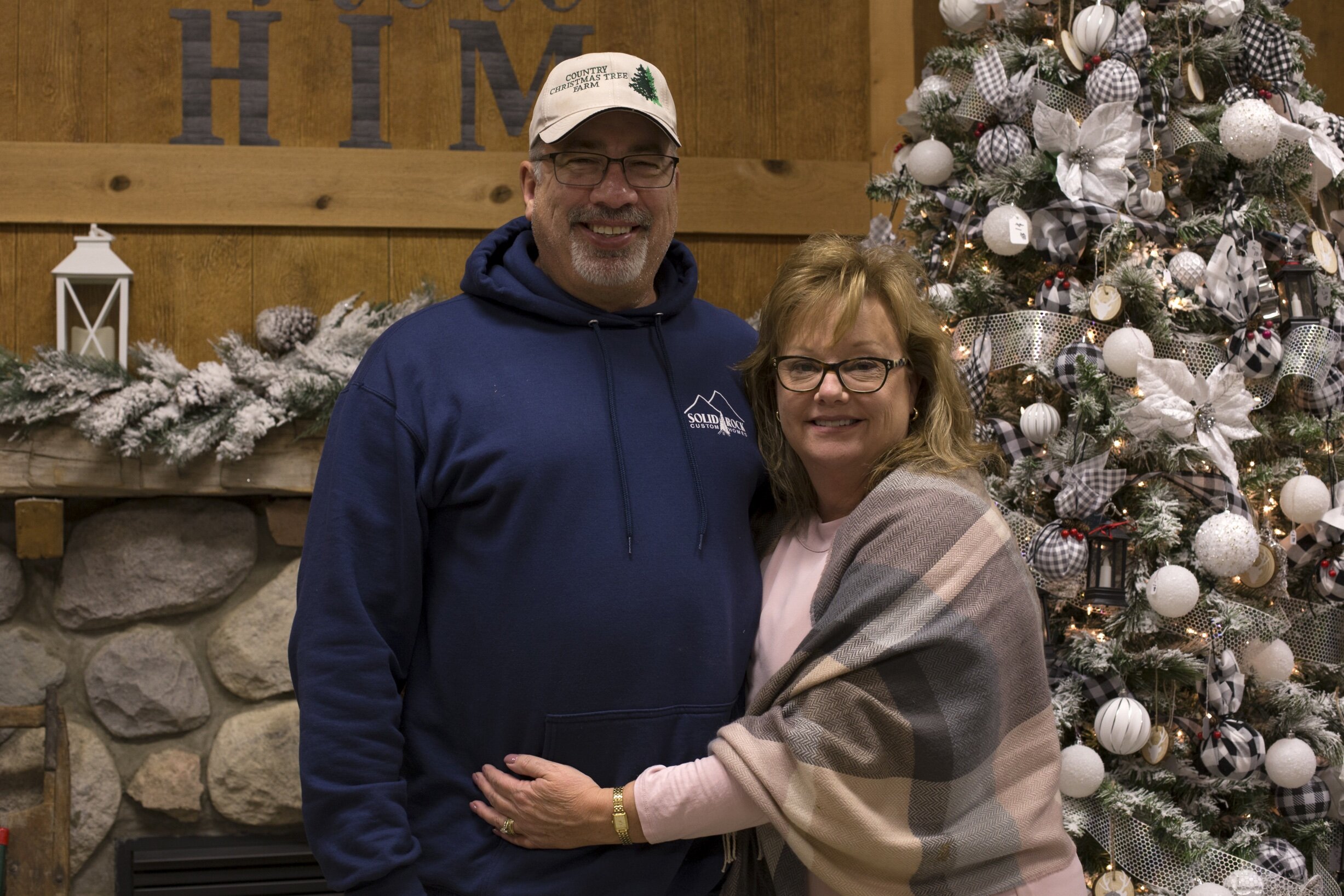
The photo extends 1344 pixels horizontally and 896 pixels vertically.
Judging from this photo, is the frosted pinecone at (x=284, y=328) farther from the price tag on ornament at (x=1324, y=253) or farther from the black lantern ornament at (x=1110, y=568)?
the price tag on ornament at (x=1324, y=253)

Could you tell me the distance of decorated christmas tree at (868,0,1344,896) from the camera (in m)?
2.20

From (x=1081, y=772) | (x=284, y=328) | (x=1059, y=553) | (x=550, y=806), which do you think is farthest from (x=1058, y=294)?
(x=284, y=328)

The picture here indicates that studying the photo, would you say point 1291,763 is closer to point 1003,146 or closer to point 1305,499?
point 1305,499

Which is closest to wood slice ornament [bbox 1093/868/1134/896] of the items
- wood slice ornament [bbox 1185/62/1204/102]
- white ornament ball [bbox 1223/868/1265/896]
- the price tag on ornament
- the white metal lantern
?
white ornament ball [bbox 1223/868/1265/896]

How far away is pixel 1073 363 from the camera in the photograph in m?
2.25

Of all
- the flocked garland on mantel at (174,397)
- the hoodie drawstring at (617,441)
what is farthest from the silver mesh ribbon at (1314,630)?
the flocked garland on mantel at (174,397)

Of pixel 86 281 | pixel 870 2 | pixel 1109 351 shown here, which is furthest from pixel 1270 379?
pixel 86 281

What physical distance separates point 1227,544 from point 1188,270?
52cm

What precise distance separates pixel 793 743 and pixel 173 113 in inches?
88.8

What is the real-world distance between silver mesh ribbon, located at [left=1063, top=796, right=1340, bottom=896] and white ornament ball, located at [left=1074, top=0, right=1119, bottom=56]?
1.42 m

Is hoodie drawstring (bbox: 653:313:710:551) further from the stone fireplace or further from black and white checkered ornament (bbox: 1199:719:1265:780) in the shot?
the stone fireplace

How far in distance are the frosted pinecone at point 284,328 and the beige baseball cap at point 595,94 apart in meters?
1.25

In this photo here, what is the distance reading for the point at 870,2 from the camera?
10.2ft

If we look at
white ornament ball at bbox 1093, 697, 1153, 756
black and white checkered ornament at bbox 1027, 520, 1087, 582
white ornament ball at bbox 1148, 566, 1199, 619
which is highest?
black and white checkered ornament at bbox 1027, 520, 1087, 582
